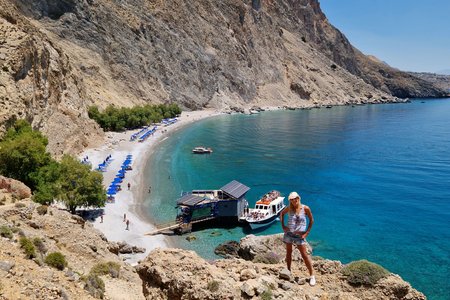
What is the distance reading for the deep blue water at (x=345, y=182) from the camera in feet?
127

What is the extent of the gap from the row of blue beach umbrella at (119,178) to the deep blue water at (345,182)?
4.74 meters

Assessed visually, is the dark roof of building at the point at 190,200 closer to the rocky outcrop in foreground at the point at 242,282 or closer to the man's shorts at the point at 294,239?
the rocky outcrop in foreground at the point at 242,282

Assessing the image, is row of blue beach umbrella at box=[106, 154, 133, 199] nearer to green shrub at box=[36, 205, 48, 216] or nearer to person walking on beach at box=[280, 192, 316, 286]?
green shrub at box=[36, 205, 48, 216]

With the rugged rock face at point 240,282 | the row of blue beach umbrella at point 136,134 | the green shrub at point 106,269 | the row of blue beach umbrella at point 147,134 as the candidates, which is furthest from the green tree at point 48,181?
the row of blue beach umbrella at point 147,134

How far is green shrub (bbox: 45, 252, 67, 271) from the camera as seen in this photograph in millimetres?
17500

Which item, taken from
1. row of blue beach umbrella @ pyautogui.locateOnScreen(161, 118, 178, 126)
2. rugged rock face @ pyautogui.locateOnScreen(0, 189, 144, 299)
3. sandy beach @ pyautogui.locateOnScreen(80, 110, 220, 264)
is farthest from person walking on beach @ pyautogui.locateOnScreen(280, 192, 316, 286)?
row of blue beach umbrella @ pyautogui.locateOnScreen(161, 118, 178, 126)

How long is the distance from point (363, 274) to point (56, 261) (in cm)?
1312

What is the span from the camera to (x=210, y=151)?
85000 mm

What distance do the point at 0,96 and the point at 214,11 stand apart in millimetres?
152054

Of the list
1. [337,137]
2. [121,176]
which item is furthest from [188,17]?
[121,176]

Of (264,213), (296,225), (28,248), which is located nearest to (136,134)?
(264,213)

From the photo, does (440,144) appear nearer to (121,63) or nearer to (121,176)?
(121,176)

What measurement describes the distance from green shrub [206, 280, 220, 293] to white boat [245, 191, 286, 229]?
32718mm

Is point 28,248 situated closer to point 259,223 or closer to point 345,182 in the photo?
point 259,223
